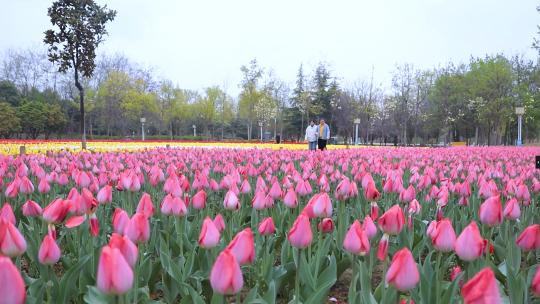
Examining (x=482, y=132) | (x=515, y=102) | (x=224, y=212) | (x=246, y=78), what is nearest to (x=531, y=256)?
(x=224, y=212)

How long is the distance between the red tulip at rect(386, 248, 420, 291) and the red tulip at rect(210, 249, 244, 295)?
0.45 m

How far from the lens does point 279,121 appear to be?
5516cm

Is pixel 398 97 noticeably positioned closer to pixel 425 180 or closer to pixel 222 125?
pixel 222 125

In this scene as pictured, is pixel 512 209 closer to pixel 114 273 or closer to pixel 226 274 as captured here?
pixel 226 274

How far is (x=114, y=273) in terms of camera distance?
1193 mm

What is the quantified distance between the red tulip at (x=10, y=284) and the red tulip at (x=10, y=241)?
0.50m

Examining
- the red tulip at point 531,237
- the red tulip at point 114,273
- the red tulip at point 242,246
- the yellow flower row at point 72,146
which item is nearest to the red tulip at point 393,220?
the red tulip at point 531,237

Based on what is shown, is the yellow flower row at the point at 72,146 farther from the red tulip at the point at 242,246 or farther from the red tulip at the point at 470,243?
the red tulip at the point at 470,243

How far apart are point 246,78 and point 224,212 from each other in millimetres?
43372

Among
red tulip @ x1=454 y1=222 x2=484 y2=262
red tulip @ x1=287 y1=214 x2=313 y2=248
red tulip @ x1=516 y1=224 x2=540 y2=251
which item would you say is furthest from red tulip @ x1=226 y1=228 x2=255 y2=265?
red tulip @ x1=516 y1=224 x2=540 y2=251

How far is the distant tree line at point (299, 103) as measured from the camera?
3928cm

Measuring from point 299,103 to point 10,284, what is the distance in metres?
49.8

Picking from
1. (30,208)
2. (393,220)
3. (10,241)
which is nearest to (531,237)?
(393,220)

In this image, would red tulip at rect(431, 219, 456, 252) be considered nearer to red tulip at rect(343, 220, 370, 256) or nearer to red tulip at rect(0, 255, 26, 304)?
red tulip at rect(343, 220, 370, 256)
